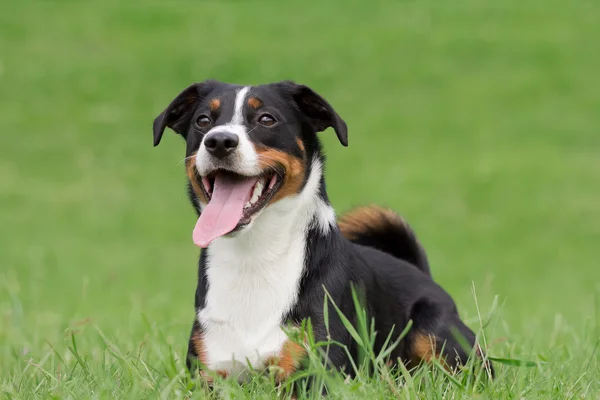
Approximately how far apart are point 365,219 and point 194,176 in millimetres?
1361

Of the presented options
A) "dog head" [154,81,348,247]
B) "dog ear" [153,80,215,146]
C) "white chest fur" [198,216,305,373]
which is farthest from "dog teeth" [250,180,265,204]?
"dog ear" [153,80,215,146]

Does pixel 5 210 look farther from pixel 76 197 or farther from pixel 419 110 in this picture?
pixel 419 110

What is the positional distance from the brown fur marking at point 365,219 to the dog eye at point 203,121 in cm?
127

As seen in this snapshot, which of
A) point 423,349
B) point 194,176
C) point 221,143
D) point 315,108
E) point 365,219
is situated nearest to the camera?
point 221,143

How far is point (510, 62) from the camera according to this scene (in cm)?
1966

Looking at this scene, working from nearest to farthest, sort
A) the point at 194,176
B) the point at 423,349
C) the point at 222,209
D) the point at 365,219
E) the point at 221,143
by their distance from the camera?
the point at 221,143 < the point at 222,209 < the point at 194,176 < the point at 423,349 < the point at 365,219

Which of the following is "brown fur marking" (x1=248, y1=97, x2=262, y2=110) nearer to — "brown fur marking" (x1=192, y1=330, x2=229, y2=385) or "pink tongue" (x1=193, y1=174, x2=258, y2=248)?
"pink tongue" (x1=193, y1=174, x2=258, y2=248)

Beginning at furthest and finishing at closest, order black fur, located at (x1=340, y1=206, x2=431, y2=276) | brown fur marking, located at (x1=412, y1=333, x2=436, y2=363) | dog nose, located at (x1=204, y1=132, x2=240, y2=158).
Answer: black fur, located at (x1=340, y1=206, x2=431, y2=276) < brown fur marking, located at (x1=412, y1=333, x2=436, y2=363) < dog nose, located at (x1=204, y1=132, x2=240, y2=158)

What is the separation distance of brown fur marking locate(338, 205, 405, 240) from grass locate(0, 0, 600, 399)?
1714 mm

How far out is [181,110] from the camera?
4633 millimetres

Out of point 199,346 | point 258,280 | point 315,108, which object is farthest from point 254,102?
point 199,346

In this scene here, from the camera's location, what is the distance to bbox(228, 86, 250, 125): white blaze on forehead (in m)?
4.17

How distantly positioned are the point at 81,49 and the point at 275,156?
17.0 m

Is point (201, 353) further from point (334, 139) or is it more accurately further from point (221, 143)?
point (334, 139)
